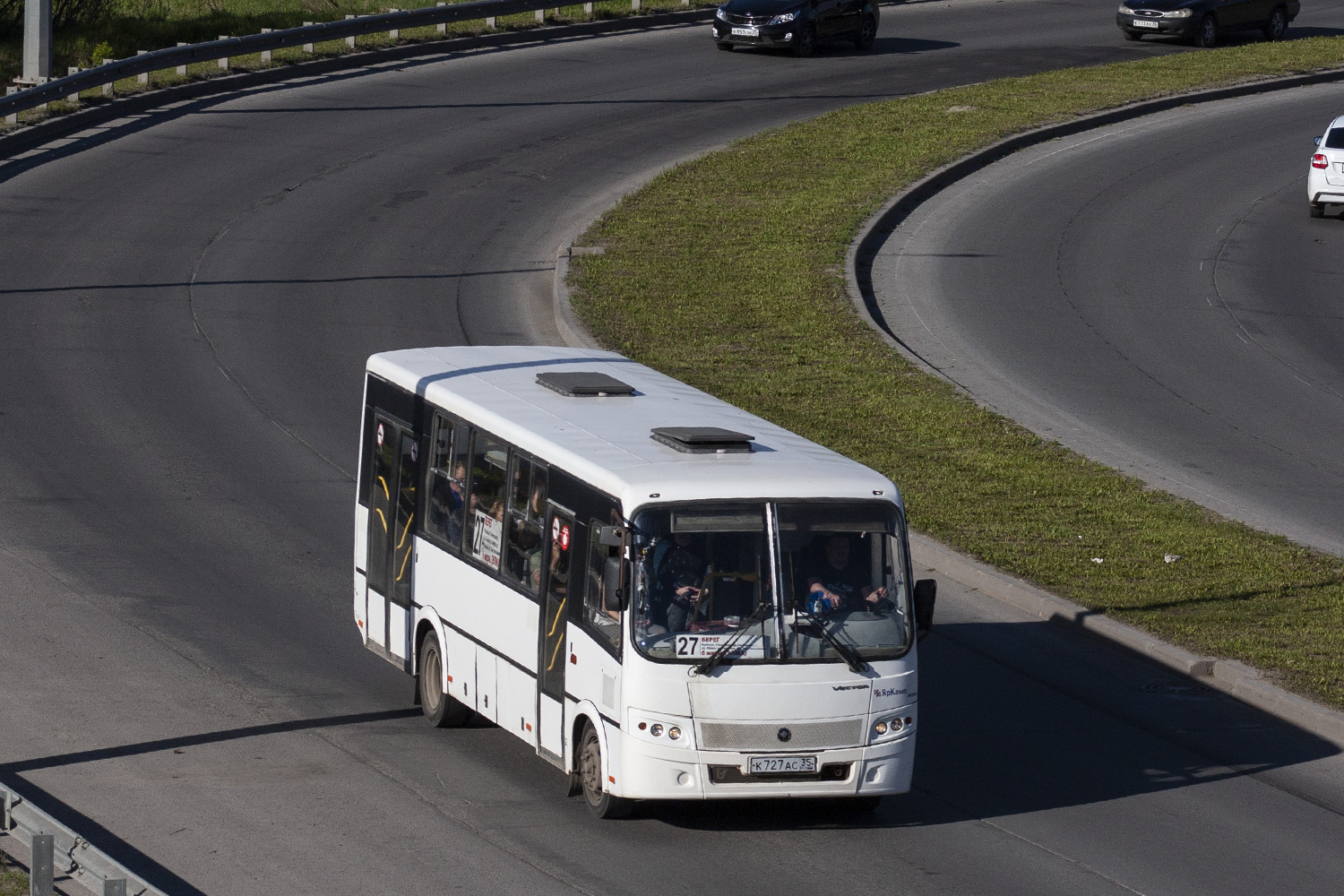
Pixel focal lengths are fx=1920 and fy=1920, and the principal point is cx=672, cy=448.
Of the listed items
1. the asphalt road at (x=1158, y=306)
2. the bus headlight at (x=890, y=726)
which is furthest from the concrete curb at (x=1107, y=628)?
the bus headlight at (x=890, y=726)

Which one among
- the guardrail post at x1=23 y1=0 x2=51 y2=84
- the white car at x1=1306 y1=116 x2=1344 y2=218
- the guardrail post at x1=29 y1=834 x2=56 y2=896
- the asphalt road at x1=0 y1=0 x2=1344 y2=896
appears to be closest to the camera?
the guardrail post at x1=29 y1=834 x2=56 y2=896

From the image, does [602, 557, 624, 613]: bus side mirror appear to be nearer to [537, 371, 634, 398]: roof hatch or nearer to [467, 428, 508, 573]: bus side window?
[467, 428, 508, 573]: bus side window

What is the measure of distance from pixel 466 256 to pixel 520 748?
16.2 m

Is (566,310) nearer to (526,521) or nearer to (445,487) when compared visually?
(445,487)

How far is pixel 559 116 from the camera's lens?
3697 cm

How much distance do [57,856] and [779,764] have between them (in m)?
3.77

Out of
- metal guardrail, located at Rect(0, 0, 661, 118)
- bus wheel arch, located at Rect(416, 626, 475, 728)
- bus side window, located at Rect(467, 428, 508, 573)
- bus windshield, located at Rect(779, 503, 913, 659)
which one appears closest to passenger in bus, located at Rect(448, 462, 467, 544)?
bus side window, located at Rect(467, 428, 508, 573)

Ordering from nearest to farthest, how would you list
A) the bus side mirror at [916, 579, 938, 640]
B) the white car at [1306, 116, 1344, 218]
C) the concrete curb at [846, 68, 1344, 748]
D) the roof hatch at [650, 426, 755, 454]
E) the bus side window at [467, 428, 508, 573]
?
the bus side mirror at [916, 579, 938, 640]
the roof hatch at [650, 426, 755, 454]
the bus side window at [467, 428, 508, 573]
the concrete curb at [846, 68, 1344, 748]
the white car at [1306, 116, 1344, 218]

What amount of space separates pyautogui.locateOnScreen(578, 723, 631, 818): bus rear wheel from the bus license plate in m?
0.85

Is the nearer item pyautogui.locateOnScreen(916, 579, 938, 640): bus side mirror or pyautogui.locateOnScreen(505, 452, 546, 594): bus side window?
pyautogui.locateOnScreen(916, 579, 938, 640): bus side mirror

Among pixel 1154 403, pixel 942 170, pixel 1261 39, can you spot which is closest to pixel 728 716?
pixel 1154 403

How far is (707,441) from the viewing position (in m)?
11.1

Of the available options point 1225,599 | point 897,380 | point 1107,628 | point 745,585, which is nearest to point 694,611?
point 745,585

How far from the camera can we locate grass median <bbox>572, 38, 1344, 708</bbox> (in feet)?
51.3
